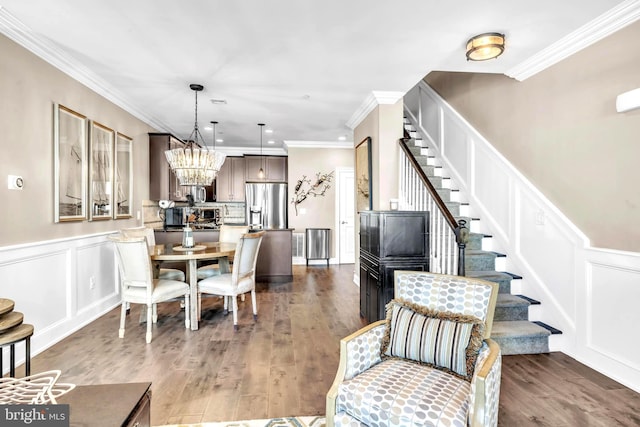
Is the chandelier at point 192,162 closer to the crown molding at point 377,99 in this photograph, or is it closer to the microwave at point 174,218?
the crown molding at point 377,99

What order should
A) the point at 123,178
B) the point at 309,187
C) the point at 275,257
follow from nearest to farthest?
the point at 123,178
the point at 275,257
the point at 309,187

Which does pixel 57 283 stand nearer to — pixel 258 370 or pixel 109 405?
pixel 258 370

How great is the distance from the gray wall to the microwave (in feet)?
17.7

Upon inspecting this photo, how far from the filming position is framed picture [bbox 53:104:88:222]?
3.09 metres

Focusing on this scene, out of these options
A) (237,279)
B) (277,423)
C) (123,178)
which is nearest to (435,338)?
(277,423)

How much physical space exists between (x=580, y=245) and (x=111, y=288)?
501cm

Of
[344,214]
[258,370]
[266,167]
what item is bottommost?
[258,370]

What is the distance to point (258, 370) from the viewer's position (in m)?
2.55

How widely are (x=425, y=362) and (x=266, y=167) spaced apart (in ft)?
20.7

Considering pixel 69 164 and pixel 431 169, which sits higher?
pixel 431 169

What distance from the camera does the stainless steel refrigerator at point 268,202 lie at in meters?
7.27

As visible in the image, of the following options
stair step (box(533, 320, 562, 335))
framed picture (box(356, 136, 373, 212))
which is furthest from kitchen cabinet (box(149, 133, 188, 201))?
stair step (box(533, 320, 562, 335))

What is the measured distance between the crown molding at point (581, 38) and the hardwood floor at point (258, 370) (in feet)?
8.45

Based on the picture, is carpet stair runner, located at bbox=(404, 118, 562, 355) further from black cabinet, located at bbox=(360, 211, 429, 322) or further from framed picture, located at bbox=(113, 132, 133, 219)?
framed picture, located at bbox=(113, 132, 133, 219)
